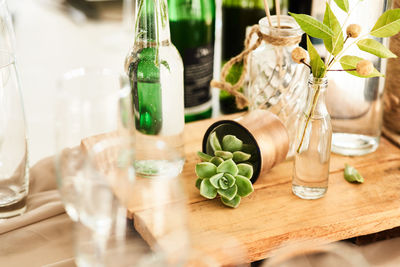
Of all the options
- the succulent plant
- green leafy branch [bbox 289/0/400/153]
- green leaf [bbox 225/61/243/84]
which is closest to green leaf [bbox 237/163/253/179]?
the succulent plant

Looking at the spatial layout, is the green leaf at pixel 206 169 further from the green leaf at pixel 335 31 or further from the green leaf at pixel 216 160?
the green leaf at pixel 335 31

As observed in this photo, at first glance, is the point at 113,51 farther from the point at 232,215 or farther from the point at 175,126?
the point at 232,215

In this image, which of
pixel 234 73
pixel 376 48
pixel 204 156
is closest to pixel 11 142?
pixel 204 156

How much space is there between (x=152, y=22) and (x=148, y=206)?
0.31 m

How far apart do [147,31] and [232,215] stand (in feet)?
0.83

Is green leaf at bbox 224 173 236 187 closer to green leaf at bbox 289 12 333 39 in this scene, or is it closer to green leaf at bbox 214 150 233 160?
green leaf at bbox 214 150 233 160

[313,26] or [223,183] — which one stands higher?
[313,26]

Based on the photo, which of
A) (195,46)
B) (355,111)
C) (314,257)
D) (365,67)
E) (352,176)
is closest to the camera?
(314,257)

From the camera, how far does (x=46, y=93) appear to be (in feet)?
4.81

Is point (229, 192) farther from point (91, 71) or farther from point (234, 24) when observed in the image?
point (234, 24)

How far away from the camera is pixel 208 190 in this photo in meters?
0.70

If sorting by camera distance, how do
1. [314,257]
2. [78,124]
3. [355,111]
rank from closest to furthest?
[314,257] → [78,124] → [355,111]

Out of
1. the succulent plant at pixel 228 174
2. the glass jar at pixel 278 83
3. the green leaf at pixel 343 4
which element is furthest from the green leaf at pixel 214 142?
the green leaf at pixel 343 4

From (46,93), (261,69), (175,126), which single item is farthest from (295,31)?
(46,93)
